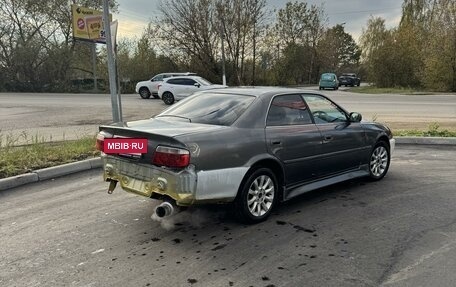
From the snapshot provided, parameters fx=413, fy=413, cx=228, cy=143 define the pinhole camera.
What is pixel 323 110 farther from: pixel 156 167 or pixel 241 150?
pixel 156 167

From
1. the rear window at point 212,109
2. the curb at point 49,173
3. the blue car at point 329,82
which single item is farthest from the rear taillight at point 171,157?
the blue car at point 329,82

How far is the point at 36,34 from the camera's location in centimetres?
3744

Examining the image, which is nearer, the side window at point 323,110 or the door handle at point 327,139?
the door handle at point 327,139

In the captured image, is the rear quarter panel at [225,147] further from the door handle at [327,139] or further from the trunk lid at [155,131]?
the door handle at [327,139]

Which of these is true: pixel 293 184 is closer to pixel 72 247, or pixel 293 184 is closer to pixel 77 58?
pixel 72 247

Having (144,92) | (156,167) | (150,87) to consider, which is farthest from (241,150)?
(144,92)

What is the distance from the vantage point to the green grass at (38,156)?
665 cm

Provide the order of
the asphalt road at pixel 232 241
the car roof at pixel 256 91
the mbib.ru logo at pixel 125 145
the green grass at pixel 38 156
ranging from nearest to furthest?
the asphalt road at pixel 232 241 → the mbib.ru logo at pixel 125 145 → the car roof at pixel 256 91 → the green grass at pixel 38 156

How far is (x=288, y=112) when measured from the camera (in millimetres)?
5156

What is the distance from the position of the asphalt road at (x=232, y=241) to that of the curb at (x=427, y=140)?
12.7 feet

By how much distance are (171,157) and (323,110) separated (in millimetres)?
2577

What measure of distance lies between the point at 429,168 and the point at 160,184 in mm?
5183

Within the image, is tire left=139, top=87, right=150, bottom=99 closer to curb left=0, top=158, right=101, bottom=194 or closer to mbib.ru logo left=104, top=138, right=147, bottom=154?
curb left=0, top=158, right=101, bottom=194

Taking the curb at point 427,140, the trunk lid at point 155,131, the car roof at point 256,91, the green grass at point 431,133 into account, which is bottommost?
the curb at point 427,140
